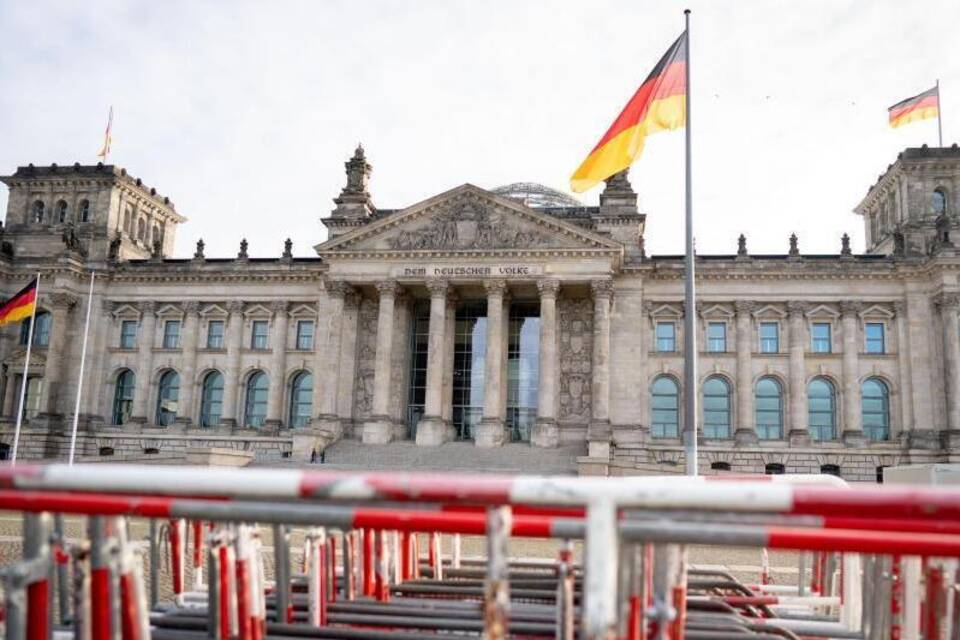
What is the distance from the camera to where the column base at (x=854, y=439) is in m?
46.2

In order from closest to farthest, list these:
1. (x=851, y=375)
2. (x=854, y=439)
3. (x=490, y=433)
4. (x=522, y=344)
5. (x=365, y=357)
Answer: (x=490, y=433) < (x=854, y=439) < (x=851, y=375) < (x=365, y=357) < (x=522, y=344)

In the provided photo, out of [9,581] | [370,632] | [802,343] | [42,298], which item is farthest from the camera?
[42,298]

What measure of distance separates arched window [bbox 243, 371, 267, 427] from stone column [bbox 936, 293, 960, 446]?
39524 millimetres

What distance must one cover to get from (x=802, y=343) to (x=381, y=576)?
4514 cm

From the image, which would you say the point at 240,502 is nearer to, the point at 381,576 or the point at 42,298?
the point at 381,576

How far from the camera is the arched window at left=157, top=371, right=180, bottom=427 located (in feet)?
180

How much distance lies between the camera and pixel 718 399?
48812mm

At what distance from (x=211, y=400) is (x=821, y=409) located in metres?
37.4

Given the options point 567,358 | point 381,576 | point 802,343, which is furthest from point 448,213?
point 381,576

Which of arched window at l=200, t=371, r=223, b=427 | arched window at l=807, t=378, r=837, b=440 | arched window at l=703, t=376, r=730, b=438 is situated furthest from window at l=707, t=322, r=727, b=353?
arched window at l=200, t=371, r=223, b=427

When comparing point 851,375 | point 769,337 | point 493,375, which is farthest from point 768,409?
point 493,375

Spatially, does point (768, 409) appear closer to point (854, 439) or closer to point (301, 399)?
point (854, 439)

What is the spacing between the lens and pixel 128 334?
2222 inches

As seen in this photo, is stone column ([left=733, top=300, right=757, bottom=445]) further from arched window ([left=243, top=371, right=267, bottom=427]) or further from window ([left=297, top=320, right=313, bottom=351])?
arched window ([left=243, top=371, right=267, bottom=427])
